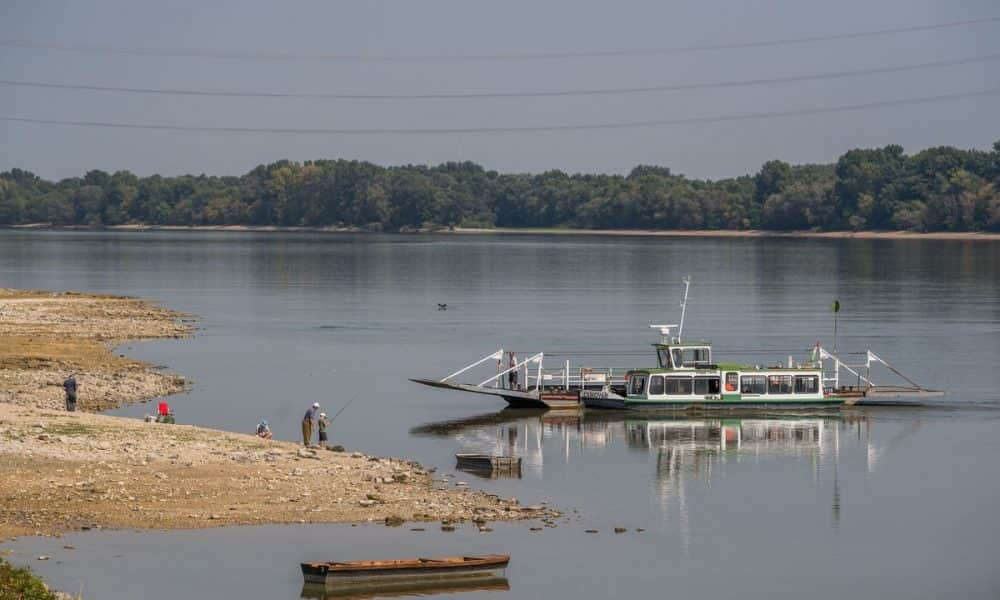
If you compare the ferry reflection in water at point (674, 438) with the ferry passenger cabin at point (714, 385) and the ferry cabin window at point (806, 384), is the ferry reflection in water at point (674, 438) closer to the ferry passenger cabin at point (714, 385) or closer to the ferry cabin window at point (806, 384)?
the ferry passenger cabin at point (714, 385)

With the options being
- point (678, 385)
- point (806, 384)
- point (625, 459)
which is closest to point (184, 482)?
point (625, 459)

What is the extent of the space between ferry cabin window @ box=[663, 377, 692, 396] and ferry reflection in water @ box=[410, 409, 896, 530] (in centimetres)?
137

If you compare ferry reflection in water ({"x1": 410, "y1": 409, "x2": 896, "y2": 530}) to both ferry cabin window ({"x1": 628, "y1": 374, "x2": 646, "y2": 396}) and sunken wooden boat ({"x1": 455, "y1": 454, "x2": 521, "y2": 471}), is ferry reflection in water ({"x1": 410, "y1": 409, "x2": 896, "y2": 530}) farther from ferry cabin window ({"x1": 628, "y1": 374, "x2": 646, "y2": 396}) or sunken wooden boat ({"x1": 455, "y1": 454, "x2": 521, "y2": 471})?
ferry cabin window ({"x1": 628, "y1": 374, "x2": 646, "y2": 396})

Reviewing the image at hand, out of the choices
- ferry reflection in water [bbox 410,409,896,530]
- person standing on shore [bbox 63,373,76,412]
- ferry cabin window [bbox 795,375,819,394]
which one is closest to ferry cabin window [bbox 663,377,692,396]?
ferry reflection in water [bbox 410,409,896,530]

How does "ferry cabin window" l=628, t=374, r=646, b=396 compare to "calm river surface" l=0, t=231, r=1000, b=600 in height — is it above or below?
above

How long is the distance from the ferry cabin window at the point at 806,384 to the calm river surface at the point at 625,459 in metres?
1.96

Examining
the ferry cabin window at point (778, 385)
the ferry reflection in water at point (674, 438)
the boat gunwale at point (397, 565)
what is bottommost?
the ferry reflection in water at point (674, 438)

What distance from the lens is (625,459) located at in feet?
207

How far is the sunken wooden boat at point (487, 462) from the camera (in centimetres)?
5731

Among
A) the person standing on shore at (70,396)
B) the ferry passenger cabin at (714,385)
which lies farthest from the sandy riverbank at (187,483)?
the ferry passenger cabin at (714,385)

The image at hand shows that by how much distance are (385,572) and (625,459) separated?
2460cm

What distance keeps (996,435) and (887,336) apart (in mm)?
43805

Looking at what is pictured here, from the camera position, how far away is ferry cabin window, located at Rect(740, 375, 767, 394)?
252 ft

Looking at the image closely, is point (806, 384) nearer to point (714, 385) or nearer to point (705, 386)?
point (714, 385)
